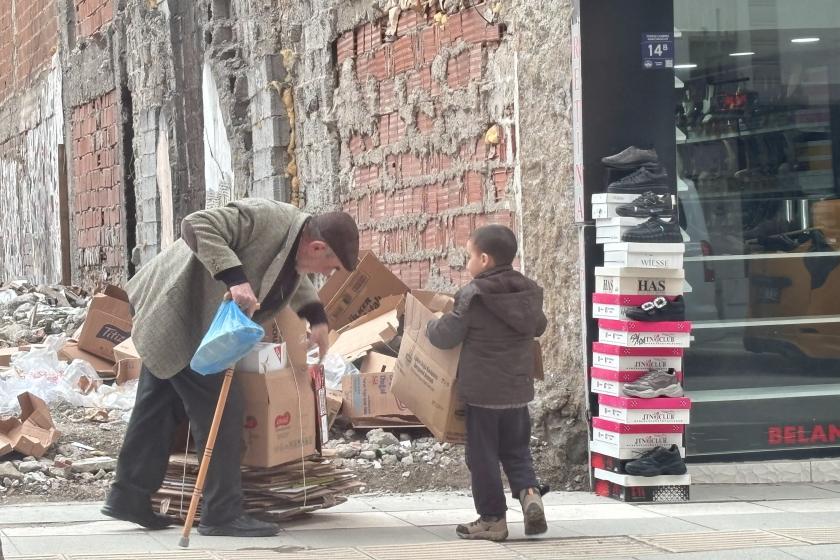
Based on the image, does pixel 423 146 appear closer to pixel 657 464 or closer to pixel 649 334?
pixel 649 334

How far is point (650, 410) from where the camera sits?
6637 millimetres

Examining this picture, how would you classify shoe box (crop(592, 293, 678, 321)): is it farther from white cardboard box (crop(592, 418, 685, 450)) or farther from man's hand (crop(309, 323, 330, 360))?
man's hand (crop(309, 323, 330, 360))

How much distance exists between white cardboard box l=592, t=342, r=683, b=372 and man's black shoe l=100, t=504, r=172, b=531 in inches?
89.4

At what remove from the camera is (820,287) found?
7586mm

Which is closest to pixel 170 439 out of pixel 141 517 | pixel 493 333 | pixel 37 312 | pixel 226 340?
pixel 141 517

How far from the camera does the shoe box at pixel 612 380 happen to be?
6625mm

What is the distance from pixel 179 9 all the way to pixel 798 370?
840 centimetres

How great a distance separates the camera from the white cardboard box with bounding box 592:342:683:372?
6617mm

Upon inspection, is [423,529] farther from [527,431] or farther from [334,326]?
[334,326]

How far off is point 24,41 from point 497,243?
59.0 ft

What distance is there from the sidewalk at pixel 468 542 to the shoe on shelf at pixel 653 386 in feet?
1.79

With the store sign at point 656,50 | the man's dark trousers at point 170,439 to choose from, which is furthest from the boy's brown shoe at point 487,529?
the store sign at point 656,50

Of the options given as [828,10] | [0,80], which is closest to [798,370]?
[828,10]

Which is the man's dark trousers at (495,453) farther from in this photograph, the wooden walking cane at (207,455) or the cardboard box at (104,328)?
the cardboard box at (104,328)
